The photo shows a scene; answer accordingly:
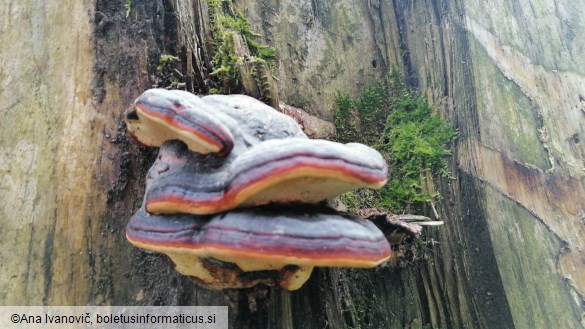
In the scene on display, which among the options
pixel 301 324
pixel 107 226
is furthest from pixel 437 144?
pixel 107 226

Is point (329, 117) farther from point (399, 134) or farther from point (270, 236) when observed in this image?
point (270, 236)

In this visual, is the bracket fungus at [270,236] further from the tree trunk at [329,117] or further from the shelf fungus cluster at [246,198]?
the tree trunk at [329,117]

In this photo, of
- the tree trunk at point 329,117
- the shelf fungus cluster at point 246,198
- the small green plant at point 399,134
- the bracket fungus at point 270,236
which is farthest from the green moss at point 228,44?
the bracket fungus at point 270,236

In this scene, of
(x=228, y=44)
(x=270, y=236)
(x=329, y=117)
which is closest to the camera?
(x=270, y=236)

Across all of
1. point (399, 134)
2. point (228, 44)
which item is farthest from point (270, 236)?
point (399, 134)

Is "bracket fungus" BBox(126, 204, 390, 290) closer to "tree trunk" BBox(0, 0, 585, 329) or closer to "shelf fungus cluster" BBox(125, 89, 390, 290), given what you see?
"shelf fungus cluster" BBox(125, 89, 390, 290)

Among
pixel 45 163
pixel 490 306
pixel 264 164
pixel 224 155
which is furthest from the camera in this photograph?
pixel 490 306

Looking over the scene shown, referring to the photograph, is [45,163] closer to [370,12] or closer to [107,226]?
[107,226]
